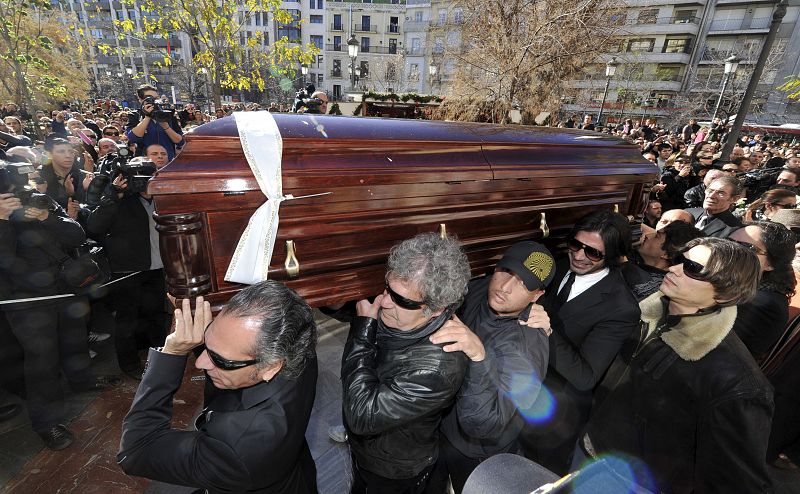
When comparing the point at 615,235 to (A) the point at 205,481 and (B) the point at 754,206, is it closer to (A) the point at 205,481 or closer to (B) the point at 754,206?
(A) the point at 205,481

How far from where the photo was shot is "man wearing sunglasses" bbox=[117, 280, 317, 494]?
1.16m

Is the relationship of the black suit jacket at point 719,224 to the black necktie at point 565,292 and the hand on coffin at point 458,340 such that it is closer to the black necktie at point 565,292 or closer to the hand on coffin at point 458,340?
the black necktie at point 565,292

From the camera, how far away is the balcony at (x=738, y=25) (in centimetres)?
3209

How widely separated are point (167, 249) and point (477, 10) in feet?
24.0

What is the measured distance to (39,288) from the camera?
7.54ft

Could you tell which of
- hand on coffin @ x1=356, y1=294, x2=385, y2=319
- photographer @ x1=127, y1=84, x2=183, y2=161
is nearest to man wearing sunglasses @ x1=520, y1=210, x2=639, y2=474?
Answer: hand on coffin @ x1=356, y1=294, x2=385, y2=319

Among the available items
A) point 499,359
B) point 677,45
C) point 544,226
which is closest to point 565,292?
point 544,226

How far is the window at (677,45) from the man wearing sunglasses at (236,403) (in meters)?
46.1

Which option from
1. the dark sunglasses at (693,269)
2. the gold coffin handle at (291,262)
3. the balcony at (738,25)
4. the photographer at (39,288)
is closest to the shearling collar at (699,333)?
the dark sunglasses at (693,269)

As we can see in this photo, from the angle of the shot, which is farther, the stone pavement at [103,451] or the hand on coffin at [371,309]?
the stone pavement at [103,451]

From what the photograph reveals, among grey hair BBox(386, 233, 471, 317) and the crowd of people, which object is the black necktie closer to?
the crowd of people

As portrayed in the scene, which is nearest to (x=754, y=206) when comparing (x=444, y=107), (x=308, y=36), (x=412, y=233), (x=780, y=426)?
(x=780, y=426)

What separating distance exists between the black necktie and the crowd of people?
12 millimetres

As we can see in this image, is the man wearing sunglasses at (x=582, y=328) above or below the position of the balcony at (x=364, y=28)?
below
